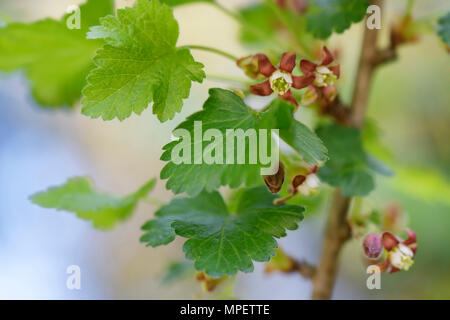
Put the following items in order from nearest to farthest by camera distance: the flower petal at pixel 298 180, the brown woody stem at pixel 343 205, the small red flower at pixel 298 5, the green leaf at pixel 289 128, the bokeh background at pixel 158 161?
the green leaf at pixel 289 128
the flower petal at pixel 298 180
the brown woody stem at pixel 343 205
the small red flower at pixel 298 5
the bokeh background at pixel 158 161

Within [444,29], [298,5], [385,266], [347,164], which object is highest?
[298,5]

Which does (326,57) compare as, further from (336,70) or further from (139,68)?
(139,68)

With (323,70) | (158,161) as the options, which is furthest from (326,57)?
(158,161)

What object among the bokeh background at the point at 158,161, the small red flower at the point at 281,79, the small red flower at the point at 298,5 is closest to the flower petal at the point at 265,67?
the small red flower at the point at 281,79

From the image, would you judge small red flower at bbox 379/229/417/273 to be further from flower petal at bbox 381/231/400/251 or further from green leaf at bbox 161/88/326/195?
green leaf at bbox 161/88/326/195

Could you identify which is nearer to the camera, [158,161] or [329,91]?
[329,91]

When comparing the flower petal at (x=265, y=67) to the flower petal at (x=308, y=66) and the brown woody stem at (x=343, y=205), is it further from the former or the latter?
the brown woody stem at (x=343, y=205)
